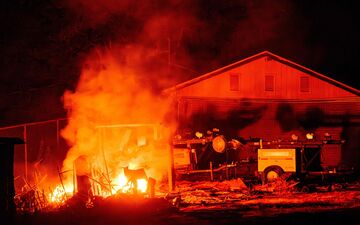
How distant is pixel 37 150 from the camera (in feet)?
63.9

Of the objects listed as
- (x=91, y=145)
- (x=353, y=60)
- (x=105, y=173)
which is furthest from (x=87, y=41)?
(x=353, y=60)

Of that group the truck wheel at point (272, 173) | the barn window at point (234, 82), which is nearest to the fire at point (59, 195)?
the truck wheel at point (272, 173)

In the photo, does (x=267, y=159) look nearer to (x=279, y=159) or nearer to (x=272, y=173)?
(x=279, y=159)

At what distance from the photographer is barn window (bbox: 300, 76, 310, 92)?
26297 mm

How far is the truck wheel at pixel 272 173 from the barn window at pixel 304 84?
9.61m

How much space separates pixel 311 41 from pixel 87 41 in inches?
841

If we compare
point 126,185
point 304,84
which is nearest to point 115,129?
point 126,185

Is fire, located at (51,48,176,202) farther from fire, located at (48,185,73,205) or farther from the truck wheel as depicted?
the truck wheel

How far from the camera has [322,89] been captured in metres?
26.2

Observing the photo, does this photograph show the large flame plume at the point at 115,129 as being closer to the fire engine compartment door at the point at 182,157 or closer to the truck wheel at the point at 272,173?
the fire engine compartment door at the point at 182,157

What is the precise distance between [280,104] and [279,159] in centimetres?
865

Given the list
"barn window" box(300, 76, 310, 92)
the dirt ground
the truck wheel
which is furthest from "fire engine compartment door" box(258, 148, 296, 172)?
"barn window" box(300, 76, 310, 92)

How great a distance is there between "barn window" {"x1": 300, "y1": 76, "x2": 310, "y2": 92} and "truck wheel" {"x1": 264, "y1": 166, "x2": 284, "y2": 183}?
9615 mm

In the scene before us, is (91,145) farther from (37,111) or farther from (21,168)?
(37,111)
